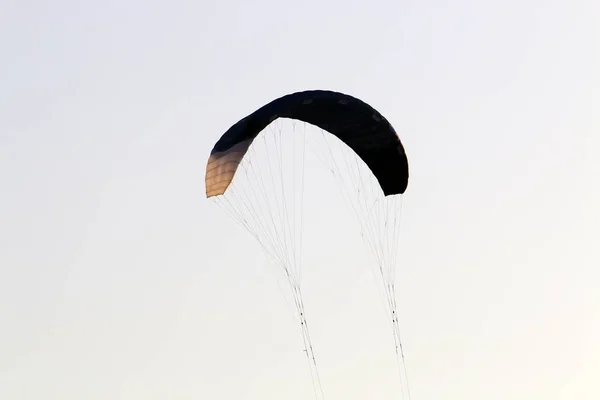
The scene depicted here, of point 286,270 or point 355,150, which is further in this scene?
point 355,150

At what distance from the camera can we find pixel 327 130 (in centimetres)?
5834

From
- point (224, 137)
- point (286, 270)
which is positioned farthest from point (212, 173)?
point (286, 270)

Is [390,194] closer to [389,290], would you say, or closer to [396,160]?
[396,160]

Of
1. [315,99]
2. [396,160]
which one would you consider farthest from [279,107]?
[396,160]

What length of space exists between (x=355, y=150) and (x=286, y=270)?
7.39m

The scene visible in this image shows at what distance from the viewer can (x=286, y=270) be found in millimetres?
53469

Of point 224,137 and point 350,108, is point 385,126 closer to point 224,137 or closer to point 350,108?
point 350,108

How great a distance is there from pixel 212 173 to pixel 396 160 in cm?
721

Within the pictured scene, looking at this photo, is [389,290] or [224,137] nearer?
[389,290]

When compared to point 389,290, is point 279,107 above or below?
above

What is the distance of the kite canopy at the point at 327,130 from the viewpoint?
184 feet

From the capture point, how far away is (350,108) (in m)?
57.0

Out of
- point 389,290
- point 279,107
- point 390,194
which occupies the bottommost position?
point 389,290

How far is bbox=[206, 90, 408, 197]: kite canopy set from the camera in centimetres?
5609
